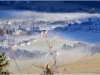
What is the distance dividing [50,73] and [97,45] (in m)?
44.4

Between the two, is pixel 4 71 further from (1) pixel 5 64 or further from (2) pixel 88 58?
(2) pixel 88 58

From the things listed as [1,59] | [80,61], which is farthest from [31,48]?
[1,59]

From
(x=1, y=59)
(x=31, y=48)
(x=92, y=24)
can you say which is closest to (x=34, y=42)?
(x=31, y=48)

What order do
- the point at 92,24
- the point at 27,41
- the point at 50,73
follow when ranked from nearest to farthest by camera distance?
the point at 50,73
the point at 27,41
the point at 92,24

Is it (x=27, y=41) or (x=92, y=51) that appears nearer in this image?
(x=27, y=41)

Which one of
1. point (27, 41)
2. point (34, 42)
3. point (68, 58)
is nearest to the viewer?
point (27, 41)

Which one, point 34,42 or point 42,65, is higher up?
point 42,65

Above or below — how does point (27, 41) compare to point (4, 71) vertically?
below

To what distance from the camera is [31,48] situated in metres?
41.7

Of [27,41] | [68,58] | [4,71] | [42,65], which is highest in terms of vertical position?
[42,65]

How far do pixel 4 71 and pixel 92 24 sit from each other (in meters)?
48.1

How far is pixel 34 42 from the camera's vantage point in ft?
142

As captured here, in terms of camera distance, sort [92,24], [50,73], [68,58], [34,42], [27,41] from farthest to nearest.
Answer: [92,24] → [68,58] → [34,42] → [27,41] → [50,73]

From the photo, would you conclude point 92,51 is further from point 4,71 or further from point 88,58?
point 4,71
